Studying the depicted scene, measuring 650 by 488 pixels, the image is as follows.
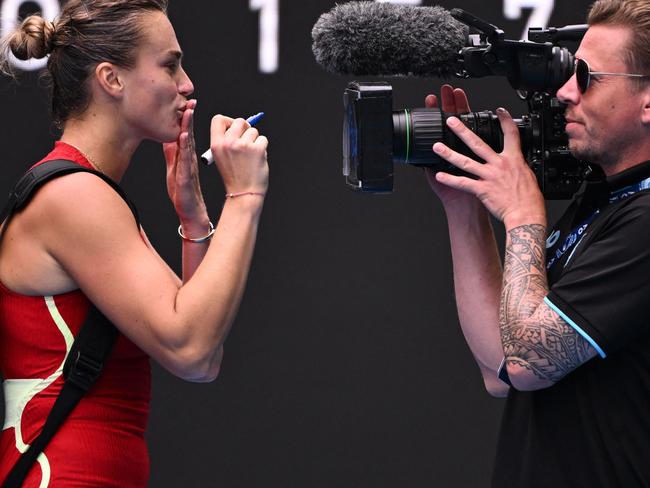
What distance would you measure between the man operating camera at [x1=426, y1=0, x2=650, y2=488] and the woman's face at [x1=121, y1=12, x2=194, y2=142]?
1.64 ft

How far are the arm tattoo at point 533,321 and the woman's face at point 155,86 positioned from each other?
0.67 m

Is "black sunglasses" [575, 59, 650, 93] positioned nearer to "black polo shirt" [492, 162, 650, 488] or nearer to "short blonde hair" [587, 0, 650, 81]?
"short blonde hair" [587, 0, 650, 81]

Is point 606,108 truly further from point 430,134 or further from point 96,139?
point 96,139

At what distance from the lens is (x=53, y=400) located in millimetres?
1972

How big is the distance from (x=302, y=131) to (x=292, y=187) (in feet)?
0.52

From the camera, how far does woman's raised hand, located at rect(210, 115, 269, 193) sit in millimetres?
2059

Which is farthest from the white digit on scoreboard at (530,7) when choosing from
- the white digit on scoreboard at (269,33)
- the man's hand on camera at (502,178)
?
the man's hand on camera at (502,178)

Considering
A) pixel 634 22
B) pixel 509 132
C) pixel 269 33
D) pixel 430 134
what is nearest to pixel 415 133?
pixel 430 134

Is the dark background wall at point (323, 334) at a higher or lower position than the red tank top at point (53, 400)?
lower

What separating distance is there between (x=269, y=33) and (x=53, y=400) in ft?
5.12

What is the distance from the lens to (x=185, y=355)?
6.38 ft

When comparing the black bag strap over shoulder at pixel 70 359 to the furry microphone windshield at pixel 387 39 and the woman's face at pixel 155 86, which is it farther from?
the furry microphone windshield at pixel 387 39

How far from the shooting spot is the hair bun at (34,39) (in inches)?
83.4

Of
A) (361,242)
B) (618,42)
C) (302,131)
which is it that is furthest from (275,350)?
(618,42)
